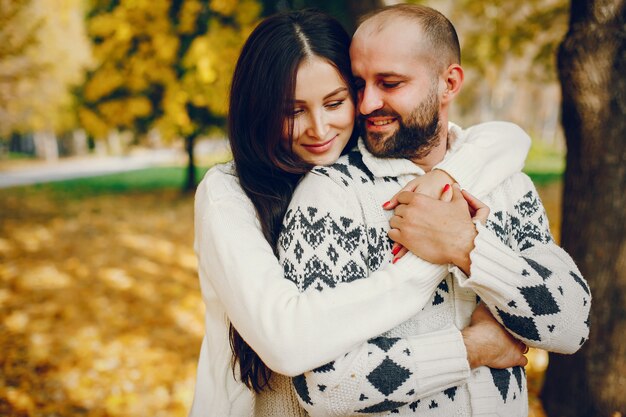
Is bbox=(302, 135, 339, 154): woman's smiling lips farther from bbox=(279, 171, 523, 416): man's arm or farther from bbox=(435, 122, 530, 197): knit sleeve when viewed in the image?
bbox=(435, 122, 530, 197): knit sleeve

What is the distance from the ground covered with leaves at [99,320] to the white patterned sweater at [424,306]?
8.12ft

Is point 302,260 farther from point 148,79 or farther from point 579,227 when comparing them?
point 148,79

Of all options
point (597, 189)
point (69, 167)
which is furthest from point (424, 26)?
point (69, 167)

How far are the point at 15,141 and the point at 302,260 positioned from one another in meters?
50.6

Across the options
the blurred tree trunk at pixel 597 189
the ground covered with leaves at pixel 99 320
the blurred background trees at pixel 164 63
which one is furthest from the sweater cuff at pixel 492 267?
the blurred background trees at pixel 164 63

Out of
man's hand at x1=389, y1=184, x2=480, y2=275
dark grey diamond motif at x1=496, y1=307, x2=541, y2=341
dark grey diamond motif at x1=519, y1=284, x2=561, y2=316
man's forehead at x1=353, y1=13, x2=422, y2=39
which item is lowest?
dark grey diamond motif at x1=496, y1=307, x2=541, y2=341

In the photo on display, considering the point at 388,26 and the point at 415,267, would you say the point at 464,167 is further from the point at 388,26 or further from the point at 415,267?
the point at 388,26

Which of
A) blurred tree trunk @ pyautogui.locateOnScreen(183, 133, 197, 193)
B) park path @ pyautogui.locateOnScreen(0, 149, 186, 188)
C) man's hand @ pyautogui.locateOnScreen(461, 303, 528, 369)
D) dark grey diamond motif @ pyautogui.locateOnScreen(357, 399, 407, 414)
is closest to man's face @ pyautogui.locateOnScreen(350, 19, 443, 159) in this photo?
man's hand @ pyautogui.locateOnScreen(461, 303, 528, 369)

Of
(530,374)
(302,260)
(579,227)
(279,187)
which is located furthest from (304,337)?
(530,374)

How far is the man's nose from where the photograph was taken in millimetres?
2002

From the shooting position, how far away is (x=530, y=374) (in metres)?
4.48

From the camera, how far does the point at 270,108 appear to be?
2.01 m

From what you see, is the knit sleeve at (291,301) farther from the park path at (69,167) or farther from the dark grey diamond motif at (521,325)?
the park path at (69,167)

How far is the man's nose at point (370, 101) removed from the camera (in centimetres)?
200
